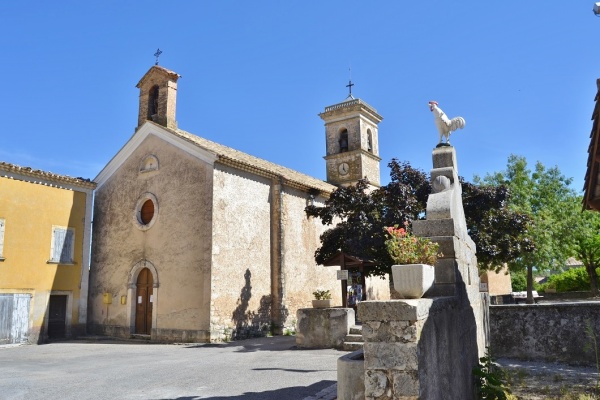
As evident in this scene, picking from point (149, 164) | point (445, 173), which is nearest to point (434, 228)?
point (445, 173)

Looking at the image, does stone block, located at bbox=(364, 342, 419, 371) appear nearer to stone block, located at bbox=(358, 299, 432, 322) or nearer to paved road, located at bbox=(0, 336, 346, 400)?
stone block, located at bbox=(358, 299, 432, 322)

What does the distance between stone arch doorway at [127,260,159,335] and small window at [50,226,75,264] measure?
2534 mm

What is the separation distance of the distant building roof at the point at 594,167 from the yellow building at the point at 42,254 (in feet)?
53.9

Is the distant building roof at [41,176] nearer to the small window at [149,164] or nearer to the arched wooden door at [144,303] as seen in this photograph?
the small window at [149,164]

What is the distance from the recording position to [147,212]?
17609 mm

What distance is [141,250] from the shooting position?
1716cm

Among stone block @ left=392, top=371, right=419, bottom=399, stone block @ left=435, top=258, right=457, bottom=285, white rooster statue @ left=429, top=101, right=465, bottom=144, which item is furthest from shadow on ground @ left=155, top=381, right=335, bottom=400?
white rooster statue @ left=429, top=101, right=465, bottom=144


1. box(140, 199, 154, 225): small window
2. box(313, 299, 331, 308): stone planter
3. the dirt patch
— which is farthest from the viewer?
box(140, 199, 154, 225): small window

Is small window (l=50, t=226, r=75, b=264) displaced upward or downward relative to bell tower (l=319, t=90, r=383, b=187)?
downward

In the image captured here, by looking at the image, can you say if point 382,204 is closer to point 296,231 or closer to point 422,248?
point 296,231

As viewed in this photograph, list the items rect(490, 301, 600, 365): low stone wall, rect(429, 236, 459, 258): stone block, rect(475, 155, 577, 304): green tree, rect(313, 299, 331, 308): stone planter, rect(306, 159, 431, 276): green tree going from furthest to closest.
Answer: rect(475, 155, 577, 304): green tree < rect(306, 159, 431, 276): green tree < rect(313, 299, 331, 308): stone planter < rect(490, 301, 600, 365): low stone wall < rect(429, 236, 459, 258): stone block

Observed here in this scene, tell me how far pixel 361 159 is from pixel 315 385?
19.4 meters

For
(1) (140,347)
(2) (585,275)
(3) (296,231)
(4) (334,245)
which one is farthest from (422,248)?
(2) (585,275)

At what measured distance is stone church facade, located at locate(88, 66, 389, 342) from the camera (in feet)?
50.4
